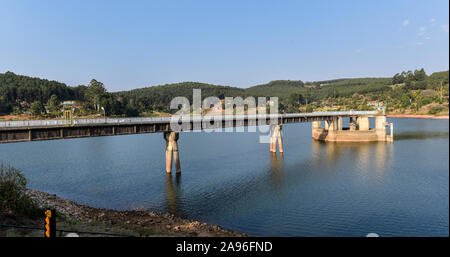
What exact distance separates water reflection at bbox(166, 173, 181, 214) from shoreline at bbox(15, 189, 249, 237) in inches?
112

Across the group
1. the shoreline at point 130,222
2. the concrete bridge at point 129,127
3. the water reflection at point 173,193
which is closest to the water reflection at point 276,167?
the concrete bridge at point 129,127

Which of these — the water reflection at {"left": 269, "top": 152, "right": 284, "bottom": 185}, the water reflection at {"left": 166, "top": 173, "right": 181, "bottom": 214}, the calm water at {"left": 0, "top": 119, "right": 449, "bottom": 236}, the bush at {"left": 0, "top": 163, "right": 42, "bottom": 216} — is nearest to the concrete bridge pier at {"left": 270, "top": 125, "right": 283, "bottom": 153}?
the water reflection at {"left": 269, "top": 152, "right": 284, "bottom": 185}

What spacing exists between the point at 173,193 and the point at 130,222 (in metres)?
12.7

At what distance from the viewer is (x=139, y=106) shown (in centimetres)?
18512

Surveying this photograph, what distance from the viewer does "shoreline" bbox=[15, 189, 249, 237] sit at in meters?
25.7

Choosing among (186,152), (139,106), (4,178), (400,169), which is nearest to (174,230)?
(4,178)

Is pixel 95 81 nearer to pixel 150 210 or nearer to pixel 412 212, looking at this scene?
pixel 150 210

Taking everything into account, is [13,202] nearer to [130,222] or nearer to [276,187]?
[130,222]

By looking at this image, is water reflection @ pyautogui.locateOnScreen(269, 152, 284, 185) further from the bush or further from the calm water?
the bush

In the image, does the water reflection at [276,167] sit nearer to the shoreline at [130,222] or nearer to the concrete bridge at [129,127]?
the concrete bridge at [129,127]

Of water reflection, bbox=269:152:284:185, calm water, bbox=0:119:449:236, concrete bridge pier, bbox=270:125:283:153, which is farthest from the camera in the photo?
concrete bridge pier, bbox=270:125:283:153

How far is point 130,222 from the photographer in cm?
2850

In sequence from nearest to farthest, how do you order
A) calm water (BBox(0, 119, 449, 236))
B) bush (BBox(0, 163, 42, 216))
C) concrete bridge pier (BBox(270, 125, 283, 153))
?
bush (BBox(0, 163, 42, 216)), calm water (BBox(0, 119, 449, 236)), concrete bridge pier (BBox(270, 125, 283, 153))
